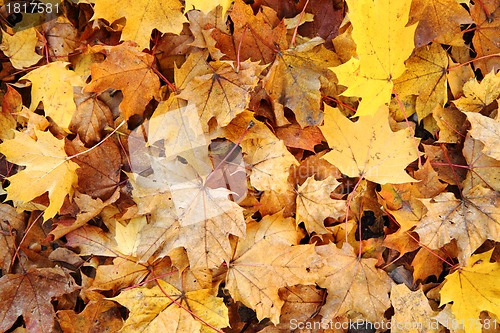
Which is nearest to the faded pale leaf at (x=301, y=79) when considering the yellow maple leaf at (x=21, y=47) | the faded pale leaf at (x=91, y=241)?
the faded pale leaf at (x=91, y=241)

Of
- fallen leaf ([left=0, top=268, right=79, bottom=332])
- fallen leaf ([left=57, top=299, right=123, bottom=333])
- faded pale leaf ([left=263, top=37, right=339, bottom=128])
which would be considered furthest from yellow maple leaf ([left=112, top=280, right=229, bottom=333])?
faded pale leaf ([left=263, top=37, right=339, bottom=128])

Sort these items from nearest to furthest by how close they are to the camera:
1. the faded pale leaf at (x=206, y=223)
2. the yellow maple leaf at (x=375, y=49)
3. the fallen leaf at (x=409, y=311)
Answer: the yellow maple leaf at (x=375, y=49) → the faded pale leaf at (x=206, y=223) → the fallen leaf at (x=409, y=311)

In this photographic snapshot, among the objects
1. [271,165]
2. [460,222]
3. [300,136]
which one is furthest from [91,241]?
[460,222]

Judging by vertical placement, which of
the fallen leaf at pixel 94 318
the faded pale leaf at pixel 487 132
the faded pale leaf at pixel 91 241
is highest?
the faded pale leaf at pixel 487 132

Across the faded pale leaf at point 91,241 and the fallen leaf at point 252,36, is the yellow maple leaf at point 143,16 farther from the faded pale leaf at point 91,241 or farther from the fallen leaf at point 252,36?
the faded pale leaf at point 91,241

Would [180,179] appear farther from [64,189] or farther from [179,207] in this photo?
[64,189]

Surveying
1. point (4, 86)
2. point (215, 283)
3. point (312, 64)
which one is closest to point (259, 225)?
point (215, 283)

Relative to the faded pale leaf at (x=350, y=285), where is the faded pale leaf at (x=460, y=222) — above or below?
above
